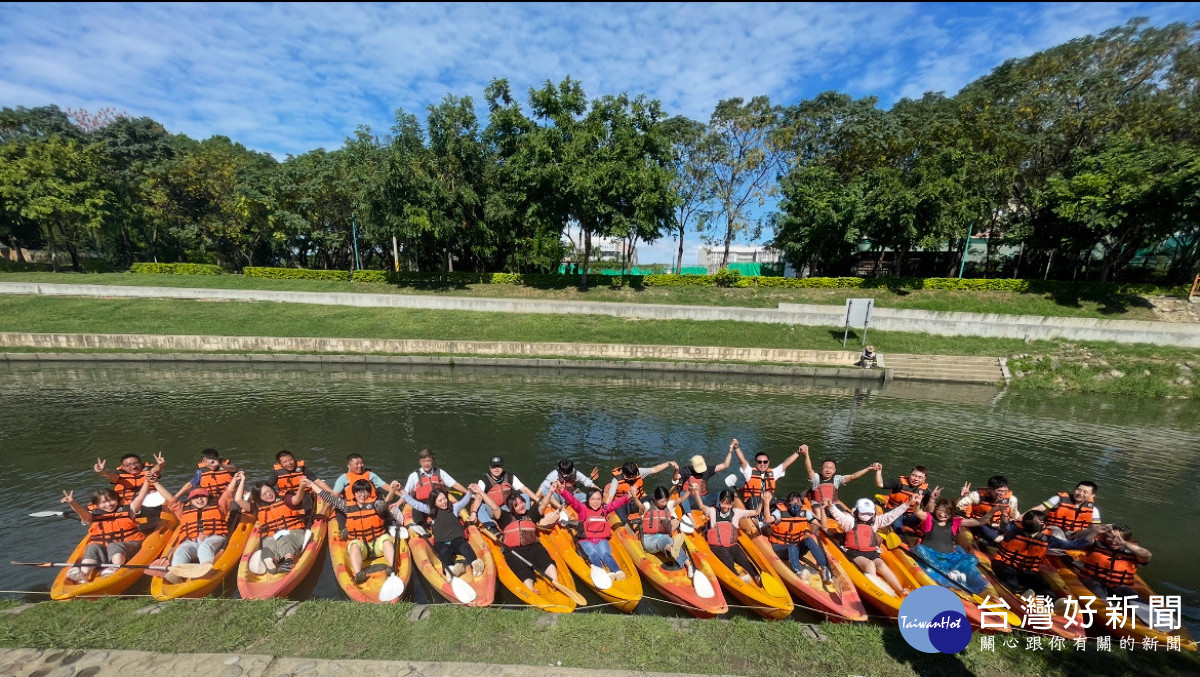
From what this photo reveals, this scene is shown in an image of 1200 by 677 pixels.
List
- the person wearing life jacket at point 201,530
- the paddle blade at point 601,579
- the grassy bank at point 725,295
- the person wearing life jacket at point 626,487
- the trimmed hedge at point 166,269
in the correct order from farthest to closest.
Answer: the trimmed hedge at point 166,269, the grassy bank at point 725,295, the person wearing life jacket at point 626,487, the person wearing life jacket at point 201,530, the paddle blade at point 601,579

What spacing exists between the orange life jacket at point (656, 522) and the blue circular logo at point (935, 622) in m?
4.23

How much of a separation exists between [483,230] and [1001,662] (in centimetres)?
3496

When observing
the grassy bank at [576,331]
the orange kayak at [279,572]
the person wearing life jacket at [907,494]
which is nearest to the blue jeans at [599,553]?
the orange kayak at [279,572]

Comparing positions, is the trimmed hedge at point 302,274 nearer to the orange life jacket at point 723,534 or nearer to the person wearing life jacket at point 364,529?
the person wearing life jacket at point 364,529

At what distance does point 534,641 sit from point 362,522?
411cm

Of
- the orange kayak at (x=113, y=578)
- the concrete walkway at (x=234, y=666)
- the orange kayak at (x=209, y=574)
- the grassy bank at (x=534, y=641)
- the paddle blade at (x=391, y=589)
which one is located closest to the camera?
the concrete walkway at (x=234, y=666)

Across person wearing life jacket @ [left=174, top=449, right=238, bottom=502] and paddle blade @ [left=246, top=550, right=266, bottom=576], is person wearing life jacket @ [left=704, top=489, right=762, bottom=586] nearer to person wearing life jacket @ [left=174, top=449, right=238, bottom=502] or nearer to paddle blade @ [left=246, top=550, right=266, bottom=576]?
paddle blade @ [left=246, top=550, right=266, bottom=576]

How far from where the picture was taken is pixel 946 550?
27.1 feet

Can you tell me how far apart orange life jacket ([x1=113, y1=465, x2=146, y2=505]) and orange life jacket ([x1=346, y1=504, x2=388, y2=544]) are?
15.6 ft

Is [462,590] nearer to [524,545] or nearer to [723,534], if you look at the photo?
[524,545]

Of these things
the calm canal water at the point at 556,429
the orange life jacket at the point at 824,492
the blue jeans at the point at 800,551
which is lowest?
the calm canal water at the point at 556,429

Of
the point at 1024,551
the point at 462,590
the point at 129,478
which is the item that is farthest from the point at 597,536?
the point at 129,478

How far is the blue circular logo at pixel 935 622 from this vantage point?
4844 millimetres

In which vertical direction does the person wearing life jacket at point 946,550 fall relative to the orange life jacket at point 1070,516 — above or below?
below
